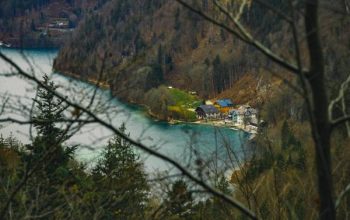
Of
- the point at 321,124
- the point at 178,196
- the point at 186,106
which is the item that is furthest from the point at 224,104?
the point at 321,124

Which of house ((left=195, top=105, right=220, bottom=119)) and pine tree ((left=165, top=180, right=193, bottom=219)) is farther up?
pine tree ((left=165, top=180, right=193, bottom=219))

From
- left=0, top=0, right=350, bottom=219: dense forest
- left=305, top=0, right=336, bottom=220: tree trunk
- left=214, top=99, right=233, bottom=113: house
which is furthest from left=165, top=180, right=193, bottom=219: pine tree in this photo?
left=214, top=99, right=233, bottom=113: house

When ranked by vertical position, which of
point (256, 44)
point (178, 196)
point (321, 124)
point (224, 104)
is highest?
point (256, 44)

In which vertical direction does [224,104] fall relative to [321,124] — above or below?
below

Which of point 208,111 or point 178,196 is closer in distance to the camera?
point 178,196

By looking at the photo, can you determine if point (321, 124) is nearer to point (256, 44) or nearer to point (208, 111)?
Result: point (256, 44)

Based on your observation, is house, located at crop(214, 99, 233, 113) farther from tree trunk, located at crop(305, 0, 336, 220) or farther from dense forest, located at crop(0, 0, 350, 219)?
tree trunk, located at crop(305, 0, 336, 220)

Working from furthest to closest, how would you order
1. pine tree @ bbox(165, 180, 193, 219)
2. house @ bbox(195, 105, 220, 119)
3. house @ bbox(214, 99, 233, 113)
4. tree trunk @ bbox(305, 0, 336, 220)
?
house @ bbox(214, 99, 233, 113) < house @ bbox(195, 105, 220, 119) < pine tree @ bbox(165, 180, 193, 219) < tree trunk @ bbox(305, 0, 336, 220)

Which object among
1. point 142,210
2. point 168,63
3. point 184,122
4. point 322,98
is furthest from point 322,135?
point 168,63

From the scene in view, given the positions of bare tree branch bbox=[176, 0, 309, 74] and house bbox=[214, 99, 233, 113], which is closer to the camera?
bare tree branch bbox=[176, 0, 309, 74]

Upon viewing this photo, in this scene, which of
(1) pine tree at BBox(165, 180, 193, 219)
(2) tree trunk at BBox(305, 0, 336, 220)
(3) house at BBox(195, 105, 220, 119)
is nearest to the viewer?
(2) tree trunk at BBox(305, 0, 336, 220)

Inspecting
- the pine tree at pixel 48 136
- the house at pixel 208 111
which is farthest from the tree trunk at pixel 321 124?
the house at pixel 208 111
